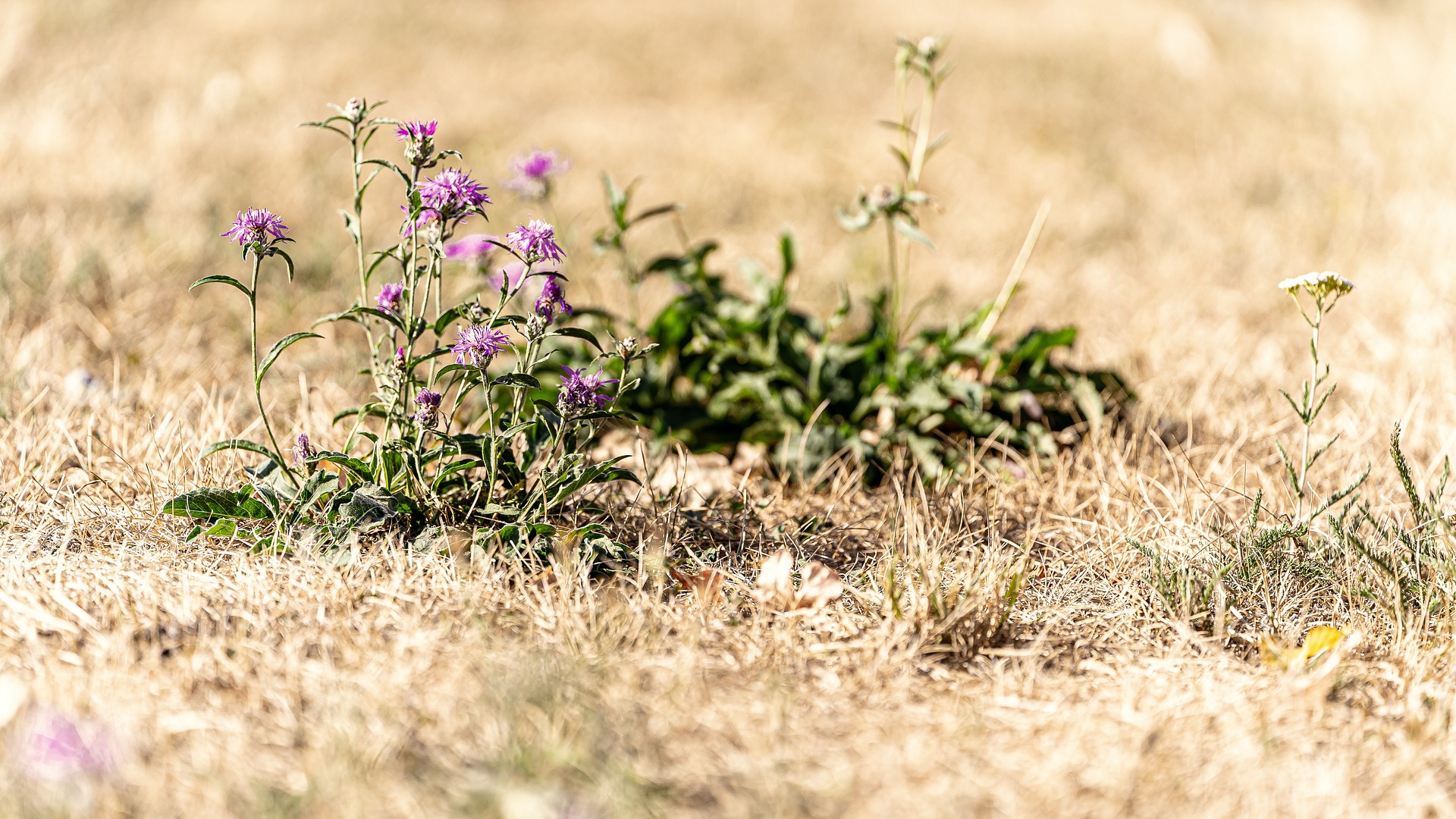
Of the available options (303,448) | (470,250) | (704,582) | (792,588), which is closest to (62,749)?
(303,448)

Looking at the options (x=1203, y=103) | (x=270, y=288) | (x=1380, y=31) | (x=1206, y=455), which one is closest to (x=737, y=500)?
(x=1206, y=455)

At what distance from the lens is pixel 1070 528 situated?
2307 mm

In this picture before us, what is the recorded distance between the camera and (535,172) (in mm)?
2576

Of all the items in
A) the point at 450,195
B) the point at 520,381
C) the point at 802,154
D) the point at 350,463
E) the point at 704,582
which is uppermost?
the point at 802,154

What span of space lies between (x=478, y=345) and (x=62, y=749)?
80cm

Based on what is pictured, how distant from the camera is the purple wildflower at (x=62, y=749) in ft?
4.48

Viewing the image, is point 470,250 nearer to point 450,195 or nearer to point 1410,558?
point 450,195

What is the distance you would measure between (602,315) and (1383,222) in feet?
11.3

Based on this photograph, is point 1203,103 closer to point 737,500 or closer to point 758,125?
point 758,125

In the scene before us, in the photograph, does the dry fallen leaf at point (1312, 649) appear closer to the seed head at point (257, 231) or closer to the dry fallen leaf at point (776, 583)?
the dry fallen leaf at point (776, 583)

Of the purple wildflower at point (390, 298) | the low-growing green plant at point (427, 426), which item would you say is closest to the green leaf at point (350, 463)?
the low-growing green plant at point (427, 426)

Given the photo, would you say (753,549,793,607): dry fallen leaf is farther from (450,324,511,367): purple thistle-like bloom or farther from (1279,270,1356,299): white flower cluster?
(1279,270,1356,299): white flower cluster

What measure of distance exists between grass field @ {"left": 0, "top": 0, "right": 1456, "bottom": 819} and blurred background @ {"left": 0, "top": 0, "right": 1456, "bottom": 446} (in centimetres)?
3

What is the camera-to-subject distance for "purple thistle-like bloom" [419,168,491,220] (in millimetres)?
1784
